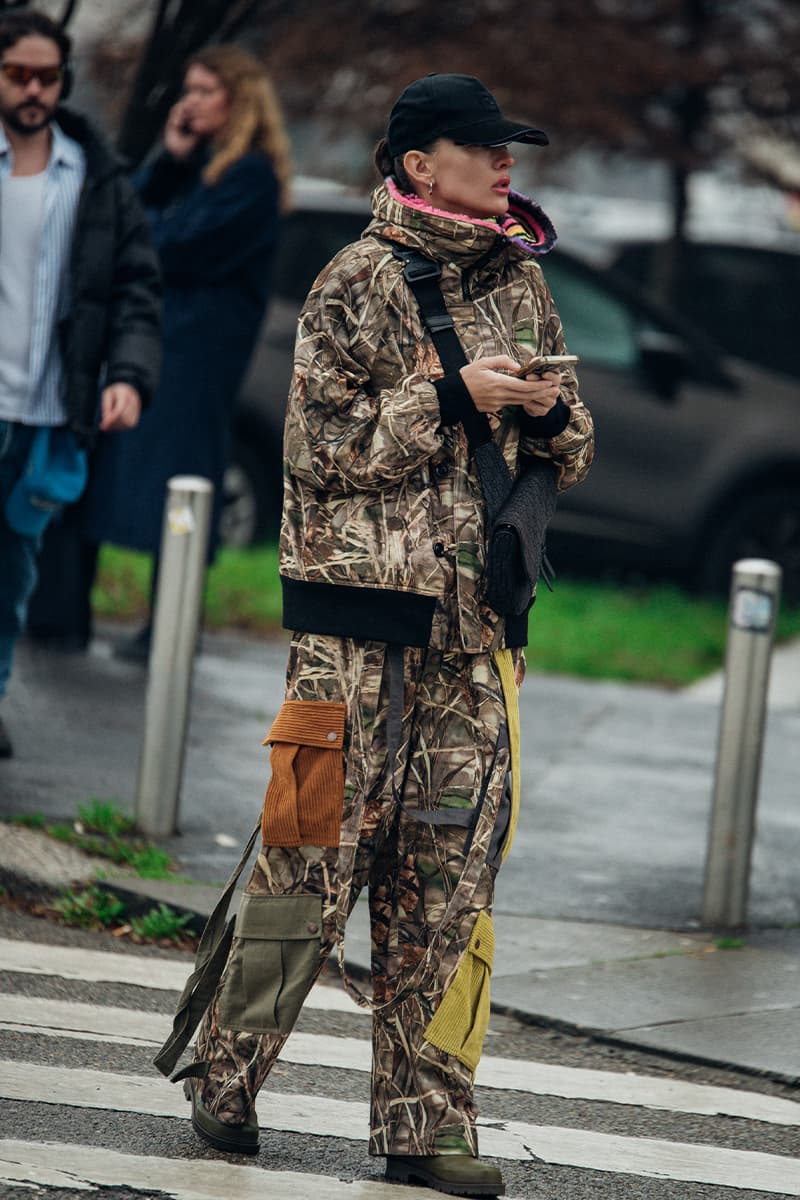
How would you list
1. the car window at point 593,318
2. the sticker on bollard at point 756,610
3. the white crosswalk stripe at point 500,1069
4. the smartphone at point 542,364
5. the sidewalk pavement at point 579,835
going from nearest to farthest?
the smartphone at point 542,364
the white crosswalk stripe at point 500,1069
the sidewalk pavement at point 579,835
the sticker on bollard at point 756,610
the car window at point 593,318

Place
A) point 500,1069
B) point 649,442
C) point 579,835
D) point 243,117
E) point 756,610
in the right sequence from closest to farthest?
point 500,1069
point 756,610
point 579,835
point 243,117
point 649,442

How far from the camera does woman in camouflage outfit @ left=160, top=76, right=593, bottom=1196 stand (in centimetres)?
348

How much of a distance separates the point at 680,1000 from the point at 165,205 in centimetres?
433

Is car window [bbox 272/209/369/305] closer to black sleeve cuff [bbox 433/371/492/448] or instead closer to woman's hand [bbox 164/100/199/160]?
woman's hand [bbox 164/100/199/160]

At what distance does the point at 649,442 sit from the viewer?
11047mm

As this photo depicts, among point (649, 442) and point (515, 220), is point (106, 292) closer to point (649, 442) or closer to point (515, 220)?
point (515, 220)

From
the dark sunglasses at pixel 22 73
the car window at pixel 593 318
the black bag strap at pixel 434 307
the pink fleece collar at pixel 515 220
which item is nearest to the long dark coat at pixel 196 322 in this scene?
the dark sunglasses at pixel 22 73

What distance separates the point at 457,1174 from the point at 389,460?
1223mm

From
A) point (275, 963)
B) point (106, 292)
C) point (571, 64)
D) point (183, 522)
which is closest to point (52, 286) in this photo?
point (106, 292)

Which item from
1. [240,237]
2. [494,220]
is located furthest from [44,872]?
[240,237]

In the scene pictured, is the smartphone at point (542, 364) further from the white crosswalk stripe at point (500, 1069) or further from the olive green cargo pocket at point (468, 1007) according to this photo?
the white crosswalk stripe at point (500, 1069)

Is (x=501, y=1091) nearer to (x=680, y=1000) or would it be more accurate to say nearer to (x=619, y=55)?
(x=680, y=1000)

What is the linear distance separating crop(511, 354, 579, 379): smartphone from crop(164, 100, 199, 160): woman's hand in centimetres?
465

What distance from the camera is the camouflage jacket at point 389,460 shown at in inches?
136
